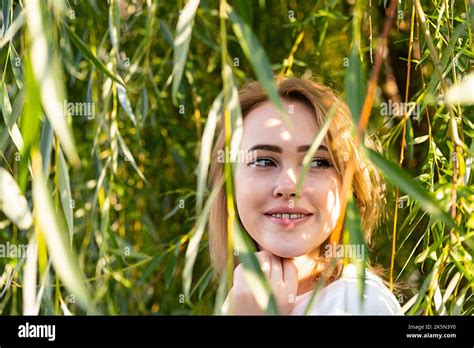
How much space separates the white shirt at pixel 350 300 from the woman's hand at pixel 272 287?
2 cm

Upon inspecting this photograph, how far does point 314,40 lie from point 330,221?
784 mm

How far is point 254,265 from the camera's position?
1.89ft

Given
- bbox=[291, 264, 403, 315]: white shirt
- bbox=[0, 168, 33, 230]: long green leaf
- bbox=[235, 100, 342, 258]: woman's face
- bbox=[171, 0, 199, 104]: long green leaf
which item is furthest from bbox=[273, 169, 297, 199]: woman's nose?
bbox=[0, 168, 33, 230]: long green leaf

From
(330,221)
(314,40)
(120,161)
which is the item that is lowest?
(330,221)

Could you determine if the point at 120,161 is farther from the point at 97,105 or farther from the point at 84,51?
the point at 84,51

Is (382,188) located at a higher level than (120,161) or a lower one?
lower

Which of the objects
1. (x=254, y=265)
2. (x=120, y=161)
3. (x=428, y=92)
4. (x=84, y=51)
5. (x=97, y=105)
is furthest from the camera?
(x=120, y=161)

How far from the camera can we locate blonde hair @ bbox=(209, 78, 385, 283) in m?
0.90

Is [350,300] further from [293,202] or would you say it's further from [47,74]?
[47,74]

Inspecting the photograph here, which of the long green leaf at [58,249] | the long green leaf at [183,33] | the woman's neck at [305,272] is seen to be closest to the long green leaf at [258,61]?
the long green leaf at [183,33]

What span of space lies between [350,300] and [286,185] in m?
0.15

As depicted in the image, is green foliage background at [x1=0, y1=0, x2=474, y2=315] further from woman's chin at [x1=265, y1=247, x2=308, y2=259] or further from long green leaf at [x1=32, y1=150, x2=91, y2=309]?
long green leaf at [x1=32, y1=150, x2=91, y2=309]

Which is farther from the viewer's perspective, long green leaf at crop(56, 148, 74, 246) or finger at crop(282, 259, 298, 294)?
finger at crop(282, 259, 298, 294)
